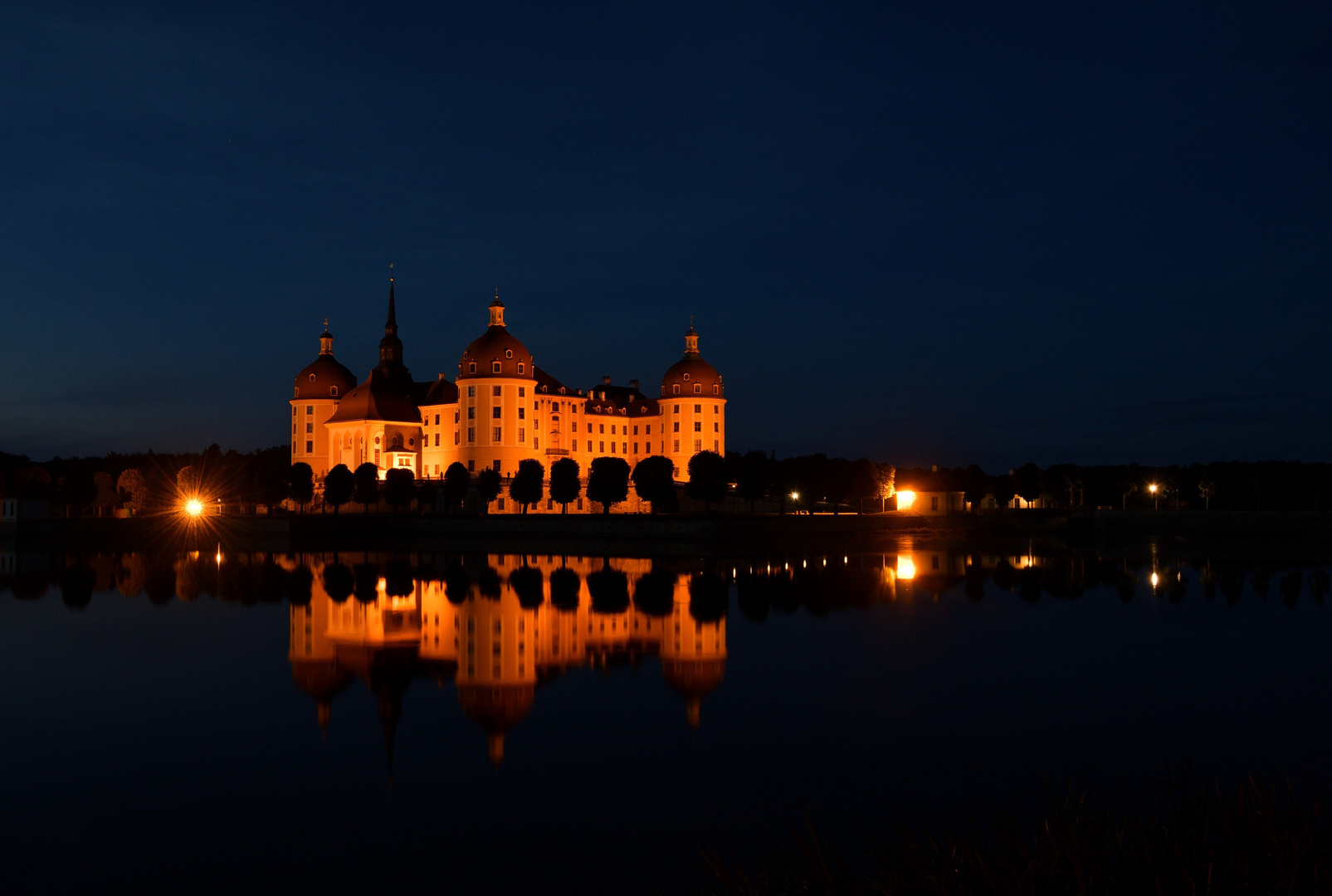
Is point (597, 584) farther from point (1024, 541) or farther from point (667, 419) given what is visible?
point (667, 419)

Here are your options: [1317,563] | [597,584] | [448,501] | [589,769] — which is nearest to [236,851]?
[589,769]

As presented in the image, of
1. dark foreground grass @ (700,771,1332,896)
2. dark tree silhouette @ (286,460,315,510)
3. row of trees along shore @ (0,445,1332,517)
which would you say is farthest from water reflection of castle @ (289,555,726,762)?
dark tree silhouette @ (286,460,315,510)

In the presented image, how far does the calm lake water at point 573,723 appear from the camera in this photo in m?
9.26

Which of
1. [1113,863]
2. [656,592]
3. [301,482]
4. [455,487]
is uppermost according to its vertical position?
A: [301,482]

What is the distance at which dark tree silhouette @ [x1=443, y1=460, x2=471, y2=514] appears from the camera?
229 ft

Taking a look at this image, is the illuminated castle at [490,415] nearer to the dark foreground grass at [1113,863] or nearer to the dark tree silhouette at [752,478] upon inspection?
the dark tree silhouette at [752,478]

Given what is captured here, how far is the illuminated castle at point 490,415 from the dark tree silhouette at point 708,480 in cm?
1579

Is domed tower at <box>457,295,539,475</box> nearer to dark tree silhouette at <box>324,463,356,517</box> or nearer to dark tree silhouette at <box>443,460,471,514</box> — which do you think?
dark tree silhouette at <box>443,460,471,514</box>

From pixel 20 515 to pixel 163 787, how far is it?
57.5 meters

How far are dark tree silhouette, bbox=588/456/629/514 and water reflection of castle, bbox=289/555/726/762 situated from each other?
24.8m

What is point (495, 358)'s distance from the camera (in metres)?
74.7

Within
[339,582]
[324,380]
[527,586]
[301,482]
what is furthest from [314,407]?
[527,586]

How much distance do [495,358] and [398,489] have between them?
42.6 ft

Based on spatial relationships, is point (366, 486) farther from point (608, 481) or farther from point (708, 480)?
point (708, 480)
